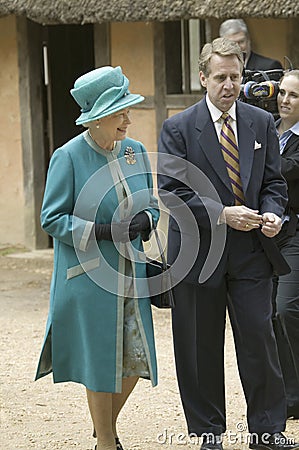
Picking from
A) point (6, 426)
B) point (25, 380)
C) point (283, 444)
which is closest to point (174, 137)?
point (283, 444)

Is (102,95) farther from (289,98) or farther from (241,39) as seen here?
(241,39)

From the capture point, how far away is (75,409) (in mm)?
5703

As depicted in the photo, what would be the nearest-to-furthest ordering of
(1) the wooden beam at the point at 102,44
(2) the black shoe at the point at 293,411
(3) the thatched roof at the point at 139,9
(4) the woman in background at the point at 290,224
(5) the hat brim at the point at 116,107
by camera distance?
1. (5) the hat brim at the point at 116,107
2. (4) the woman in background at the point at 290,224
3. (2) the black shoe at the point at 293,411
4. (3) the thatched roof at the point at 139,9
5. (1) the wooden beam at the point at 102,44

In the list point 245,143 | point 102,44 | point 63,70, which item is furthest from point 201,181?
point 63,70

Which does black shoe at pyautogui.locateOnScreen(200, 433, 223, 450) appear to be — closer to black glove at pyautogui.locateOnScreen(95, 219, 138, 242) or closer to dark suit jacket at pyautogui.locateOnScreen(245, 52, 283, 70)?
black glove at pyautogui.locateOnScreen(95, 219, 138, 242)

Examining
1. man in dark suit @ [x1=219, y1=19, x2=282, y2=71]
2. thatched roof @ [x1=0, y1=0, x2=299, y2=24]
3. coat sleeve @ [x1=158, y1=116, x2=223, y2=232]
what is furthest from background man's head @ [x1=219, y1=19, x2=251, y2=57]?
coat sleeve @ [x1=158, y1=116, x2=223, y2=232]

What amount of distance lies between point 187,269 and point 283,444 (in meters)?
0.92

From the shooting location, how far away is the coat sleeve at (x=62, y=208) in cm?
432

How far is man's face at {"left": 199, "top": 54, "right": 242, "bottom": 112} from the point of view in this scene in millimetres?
4520

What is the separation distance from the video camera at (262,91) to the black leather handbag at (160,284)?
3.85 feet

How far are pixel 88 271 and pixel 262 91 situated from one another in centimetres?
152

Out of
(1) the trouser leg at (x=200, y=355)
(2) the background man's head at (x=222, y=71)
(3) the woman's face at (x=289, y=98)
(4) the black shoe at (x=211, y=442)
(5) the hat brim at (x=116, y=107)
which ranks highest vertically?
(2) the background man's head at (x=222, y=71)

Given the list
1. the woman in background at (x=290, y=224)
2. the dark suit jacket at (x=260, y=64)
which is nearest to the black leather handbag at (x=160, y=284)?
the woman in background at (x=290, y=224)

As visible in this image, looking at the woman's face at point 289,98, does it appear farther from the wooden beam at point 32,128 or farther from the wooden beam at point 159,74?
the wooden beam at point 32,128
